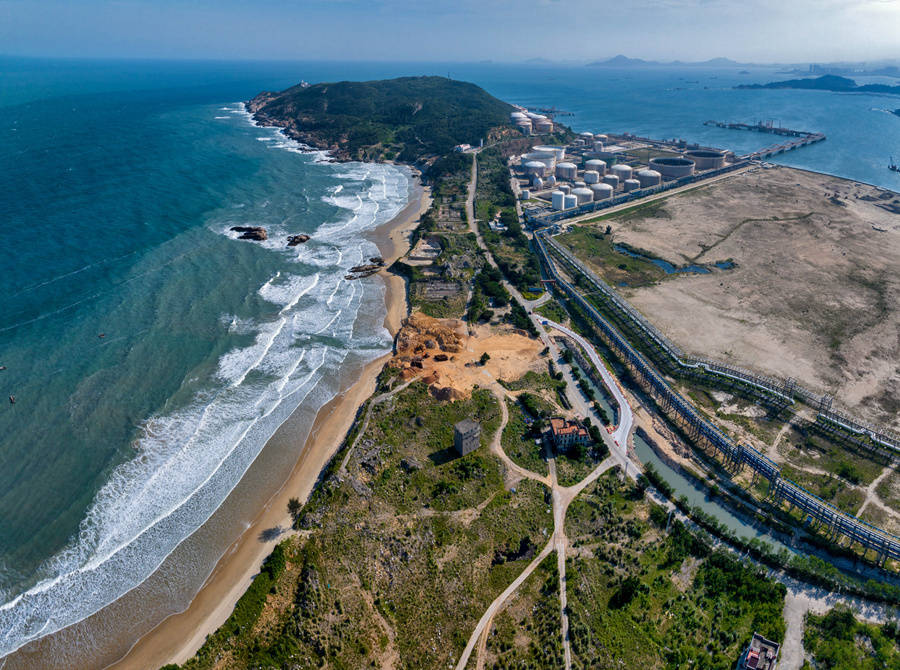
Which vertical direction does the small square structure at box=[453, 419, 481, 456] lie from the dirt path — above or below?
above

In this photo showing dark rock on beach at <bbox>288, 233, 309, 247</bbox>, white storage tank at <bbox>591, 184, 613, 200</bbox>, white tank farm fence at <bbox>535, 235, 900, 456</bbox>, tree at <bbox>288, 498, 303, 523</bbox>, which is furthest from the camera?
white storage tank at <bbox>591, 184, 613, 200</bbox>

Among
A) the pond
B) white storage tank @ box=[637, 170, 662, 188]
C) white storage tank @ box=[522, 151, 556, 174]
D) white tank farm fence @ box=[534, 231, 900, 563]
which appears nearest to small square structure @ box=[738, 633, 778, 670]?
white tank farm fence @ box=[534, 231, 900, 563]

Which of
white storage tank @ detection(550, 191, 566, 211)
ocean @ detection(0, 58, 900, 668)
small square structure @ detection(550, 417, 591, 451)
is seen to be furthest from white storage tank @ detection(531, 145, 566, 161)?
small square structure @ detection(550, 417, 591, 451)

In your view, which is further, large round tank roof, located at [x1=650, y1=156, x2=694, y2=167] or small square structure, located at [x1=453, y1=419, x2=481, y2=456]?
large round tank roof, located at [x1=650, y1=156, x2=694, y2=167]

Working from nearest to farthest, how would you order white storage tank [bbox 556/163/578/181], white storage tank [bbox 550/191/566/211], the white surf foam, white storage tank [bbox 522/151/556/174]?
the white surf foam, white storage tank [bbox 550/191/566/211], white storage tank [bbox 556/163/578/181], white storage tank [bbox 522/151/556/174]

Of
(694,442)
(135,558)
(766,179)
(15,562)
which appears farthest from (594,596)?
(766,179)

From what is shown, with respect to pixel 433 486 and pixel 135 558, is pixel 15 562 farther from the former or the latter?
pixel 433 486

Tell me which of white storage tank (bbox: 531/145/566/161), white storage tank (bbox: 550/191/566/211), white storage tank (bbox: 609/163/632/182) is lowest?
white storage tank (bbox: 550/191/566/211)

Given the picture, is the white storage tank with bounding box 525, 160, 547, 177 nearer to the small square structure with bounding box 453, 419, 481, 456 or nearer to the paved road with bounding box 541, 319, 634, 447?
the paved road with bounding box 541, 319, 634, 447

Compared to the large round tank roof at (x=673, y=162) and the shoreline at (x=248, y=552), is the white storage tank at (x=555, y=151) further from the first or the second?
the shoreline at (x=248, y=552)
